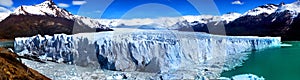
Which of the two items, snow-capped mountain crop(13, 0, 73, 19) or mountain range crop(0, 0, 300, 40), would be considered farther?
snow-capped mountain crop(13, 0, 73, 19)

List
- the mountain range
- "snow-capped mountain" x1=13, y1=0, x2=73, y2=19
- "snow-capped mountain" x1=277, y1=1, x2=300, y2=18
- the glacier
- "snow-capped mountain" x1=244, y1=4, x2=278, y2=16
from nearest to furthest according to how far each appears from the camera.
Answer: the glacier
the mountain range
"snow-capped mountain" x1=277, y1=1, x2=300, y2=18
"snow-capped mountain" x1=13, y1=0, x2=73, y2=19
"snow-capped mountain" x1=244, y1=4, x2=278, y2=16

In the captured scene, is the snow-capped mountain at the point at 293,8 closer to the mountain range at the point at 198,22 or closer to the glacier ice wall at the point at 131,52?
the mountain range at the point at 198,22

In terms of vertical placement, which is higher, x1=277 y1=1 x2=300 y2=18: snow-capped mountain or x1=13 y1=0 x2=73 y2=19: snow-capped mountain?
x1=13 y1=0 x2=73 y2=19: snow-capped mountain

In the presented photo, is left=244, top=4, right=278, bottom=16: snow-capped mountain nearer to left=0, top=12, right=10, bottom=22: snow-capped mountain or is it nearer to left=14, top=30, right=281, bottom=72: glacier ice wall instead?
left=0, top=12, right=10, bottom=22: snow-capped mountain

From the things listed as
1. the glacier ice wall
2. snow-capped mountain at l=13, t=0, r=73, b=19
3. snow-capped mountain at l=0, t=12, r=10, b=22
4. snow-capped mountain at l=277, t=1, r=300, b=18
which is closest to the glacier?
the glacier ice wall

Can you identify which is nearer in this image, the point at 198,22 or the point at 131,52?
the point at 131,52

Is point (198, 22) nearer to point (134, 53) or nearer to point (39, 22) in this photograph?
point (39, 22)

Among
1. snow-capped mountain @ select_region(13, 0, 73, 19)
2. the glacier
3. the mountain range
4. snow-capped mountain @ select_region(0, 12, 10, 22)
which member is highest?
snow-capped mountain @ select_region(13, 0, 73, 19)

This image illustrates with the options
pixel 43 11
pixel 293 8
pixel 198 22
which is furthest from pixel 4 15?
pixel 293 8

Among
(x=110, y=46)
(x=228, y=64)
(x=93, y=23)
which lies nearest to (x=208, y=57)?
(x=228, y=64)

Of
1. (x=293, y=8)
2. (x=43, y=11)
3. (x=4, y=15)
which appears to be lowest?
(x=293, y=8)

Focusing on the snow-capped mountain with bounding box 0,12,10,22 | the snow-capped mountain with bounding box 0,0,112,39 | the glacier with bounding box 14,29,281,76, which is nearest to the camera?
the glacier with bounding box 14,29,281,76

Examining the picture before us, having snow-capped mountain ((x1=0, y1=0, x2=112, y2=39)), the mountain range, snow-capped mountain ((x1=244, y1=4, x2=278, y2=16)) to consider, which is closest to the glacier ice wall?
the mountain range
